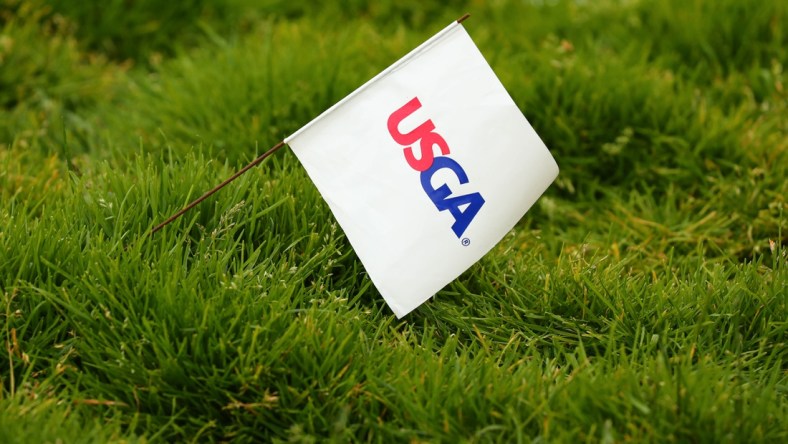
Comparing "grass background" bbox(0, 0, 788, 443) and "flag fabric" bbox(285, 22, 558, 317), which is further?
"flag fabric" bbox(285, 22, 558, 317)

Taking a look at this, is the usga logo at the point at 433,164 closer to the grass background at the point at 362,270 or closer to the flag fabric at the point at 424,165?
the flag fabric at the point at 424,165

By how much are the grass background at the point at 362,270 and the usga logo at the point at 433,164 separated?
11.3 inches

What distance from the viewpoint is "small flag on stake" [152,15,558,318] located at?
2502 millimetres

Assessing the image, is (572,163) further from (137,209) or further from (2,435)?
(2,435)

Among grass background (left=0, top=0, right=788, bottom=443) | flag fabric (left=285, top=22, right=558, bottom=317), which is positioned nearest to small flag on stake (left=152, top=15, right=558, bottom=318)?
flag fabric (left=285, top=22, right=558, bottom=317)

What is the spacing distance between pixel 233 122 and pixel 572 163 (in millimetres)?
1355

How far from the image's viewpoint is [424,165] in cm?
254

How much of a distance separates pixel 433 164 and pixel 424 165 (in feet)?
0.08

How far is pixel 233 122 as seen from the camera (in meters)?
3.51

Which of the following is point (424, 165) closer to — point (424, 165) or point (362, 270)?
point (424, 165)

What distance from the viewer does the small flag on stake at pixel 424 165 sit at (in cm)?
250

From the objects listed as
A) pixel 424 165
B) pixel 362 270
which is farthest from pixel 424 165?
pixel 362 270

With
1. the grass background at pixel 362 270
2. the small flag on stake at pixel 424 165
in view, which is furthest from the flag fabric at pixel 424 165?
the grass background at pixel 362 270

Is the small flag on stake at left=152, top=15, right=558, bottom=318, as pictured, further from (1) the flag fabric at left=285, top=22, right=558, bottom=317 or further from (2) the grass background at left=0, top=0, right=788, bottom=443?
(2) the grass background at left=0, top=0, right=788, bottom=443
